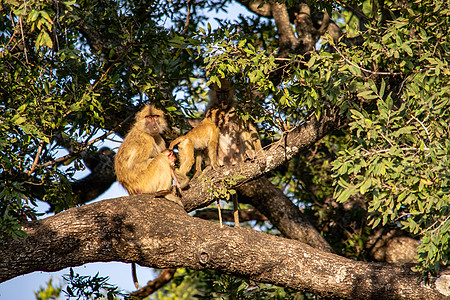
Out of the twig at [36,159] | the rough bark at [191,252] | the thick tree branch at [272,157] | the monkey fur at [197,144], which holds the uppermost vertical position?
the twig at [36,159]

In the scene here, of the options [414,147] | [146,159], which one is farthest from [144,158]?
[414,147]

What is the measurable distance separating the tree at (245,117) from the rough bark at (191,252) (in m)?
0.01

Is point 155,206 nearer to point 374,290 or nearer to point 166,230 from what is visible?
point 166,230

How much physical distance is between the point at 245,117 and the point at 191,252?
1.57 m

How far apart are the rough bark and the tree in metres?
0.01

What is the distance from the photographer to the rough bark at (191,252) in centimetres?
429

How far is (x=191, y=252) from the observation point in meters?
4.52

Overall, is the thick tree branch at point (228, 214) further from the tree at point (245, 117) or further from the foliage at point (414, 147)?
the foliage at point (414, 147)

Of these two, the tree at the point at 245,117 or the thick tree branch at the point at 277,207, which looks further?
the thick tree branch at the point at 277,207

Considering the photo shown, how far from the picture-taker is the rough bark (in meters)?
4.29

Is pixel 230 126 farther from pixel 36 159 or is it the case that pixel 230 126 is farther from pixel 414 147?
pixel 414 147

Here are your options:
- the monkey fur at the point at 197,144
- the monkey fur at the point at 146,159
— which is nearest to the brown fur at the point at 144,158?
the monkey fur at the point at 146,159

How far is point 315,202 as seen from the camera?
737cm

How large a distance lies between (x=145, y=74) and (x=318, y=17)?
4.10 meters
